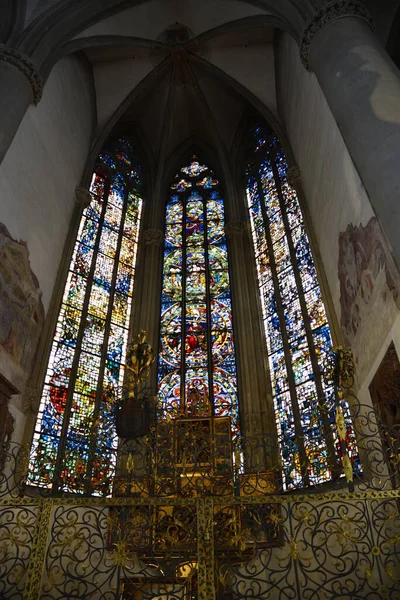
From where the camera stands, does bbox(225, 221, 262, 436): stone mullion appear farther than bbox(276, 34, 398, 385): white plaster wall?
Yes

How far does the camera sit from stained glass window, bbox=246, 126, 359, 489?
8453 millimetres

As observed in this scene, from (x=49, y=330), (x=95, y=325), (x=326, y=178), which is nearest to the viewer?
(x=326, y=178)

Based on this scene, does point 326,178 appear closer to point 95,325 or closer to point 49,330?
point 95,325

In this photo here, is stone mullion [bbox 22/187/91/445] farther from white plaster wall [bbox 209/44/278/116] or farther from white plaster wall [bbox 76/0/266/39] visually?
white plaster wall [bbox 209/44/278/116]

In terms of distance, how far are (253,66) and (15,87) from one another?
24.7 ft

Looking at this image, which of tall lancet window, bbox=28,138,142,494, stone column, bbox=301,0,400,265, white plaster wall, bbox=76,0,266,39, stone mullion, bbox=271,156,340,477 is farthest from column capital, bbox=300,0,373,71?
tall lancet window, bbox=28,138,142,494

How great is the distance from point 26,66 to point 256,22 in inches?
220

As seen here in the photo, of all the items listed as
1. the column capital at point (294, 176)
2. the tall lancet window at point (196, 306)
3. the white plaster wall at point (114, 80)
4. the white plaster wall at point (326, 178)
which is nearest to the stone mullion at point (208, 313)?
the tall lancet window at point (196, 306)

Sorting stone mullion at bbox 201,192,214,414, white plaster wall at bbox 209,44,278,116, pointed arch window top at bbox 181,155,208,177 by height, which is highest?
white plaster wall at bbox 209,44,278,116

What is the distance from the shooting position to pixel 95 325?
10953 millimetres

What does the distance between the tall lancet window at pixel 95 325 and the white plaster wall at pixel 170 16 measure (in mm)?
3331

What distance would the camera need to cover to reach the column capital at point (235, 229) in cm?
1281

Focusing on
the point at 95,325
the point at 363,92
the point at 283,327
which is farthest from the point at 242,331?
the point at 363,92

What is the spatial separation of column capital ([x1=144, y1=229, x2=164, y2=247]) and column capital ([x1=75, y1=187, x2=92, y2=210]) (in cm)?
181
